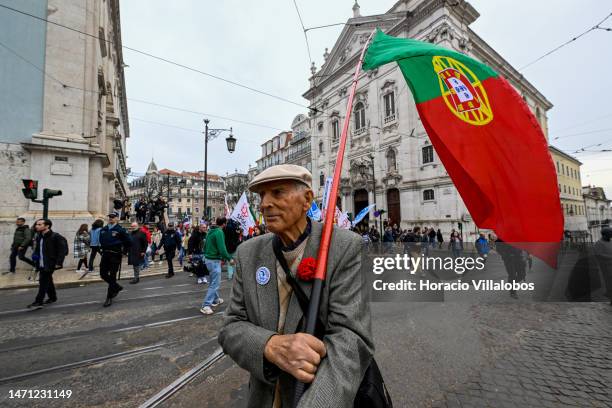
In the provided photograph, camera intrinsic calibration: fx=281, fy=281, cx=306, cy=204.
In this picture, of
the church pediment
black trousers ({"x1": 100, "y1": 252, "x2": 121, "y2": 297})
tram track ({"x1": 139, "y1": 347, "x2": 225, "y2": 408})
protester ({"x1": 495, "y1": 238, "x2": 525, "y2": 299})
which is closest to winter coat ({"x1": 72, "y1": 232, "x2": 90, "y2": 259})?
black trousers ({"x1": 100, "y1": 252, "x2": 121, "y2": 297})

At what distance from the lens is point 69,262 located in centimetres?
1156

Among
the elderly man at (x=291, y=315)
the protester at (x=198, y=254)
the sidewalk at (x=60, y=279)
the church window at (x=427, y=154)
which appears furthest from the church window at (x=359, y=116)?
the elderly man at (x=291, y=315)

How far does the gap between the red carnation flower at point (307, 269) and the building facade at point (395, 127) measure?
2013 centimetres

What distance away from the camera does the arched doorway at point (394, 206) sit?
2695cm

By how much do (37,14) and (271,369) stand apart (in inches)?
704

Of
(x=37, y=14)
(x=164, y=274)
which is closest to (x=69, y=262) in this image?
(x=164, y=274)

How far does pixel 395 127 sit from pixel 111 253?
25.9 meters

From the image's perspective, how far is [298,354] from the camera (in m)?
1.09

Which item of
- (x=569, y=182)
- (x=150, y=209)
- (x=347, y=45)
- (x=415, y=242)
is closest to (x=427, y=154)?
(x=415, y=242)

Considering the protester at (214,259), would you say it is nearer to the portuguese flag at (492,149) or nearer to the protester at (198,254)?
the protester at (198,254)

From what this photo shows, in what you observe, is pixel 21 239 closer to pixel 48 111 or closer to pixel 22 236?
pixel 22 236

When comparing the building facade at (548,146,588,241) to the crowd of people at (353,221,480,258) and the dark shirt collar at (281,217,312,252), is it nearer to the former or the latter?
the crowd of people at (353,221,480,258)

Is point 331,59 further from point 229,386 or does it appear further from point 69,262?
point 229,386

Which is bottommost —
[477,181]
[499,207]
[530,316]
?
[530,316]
